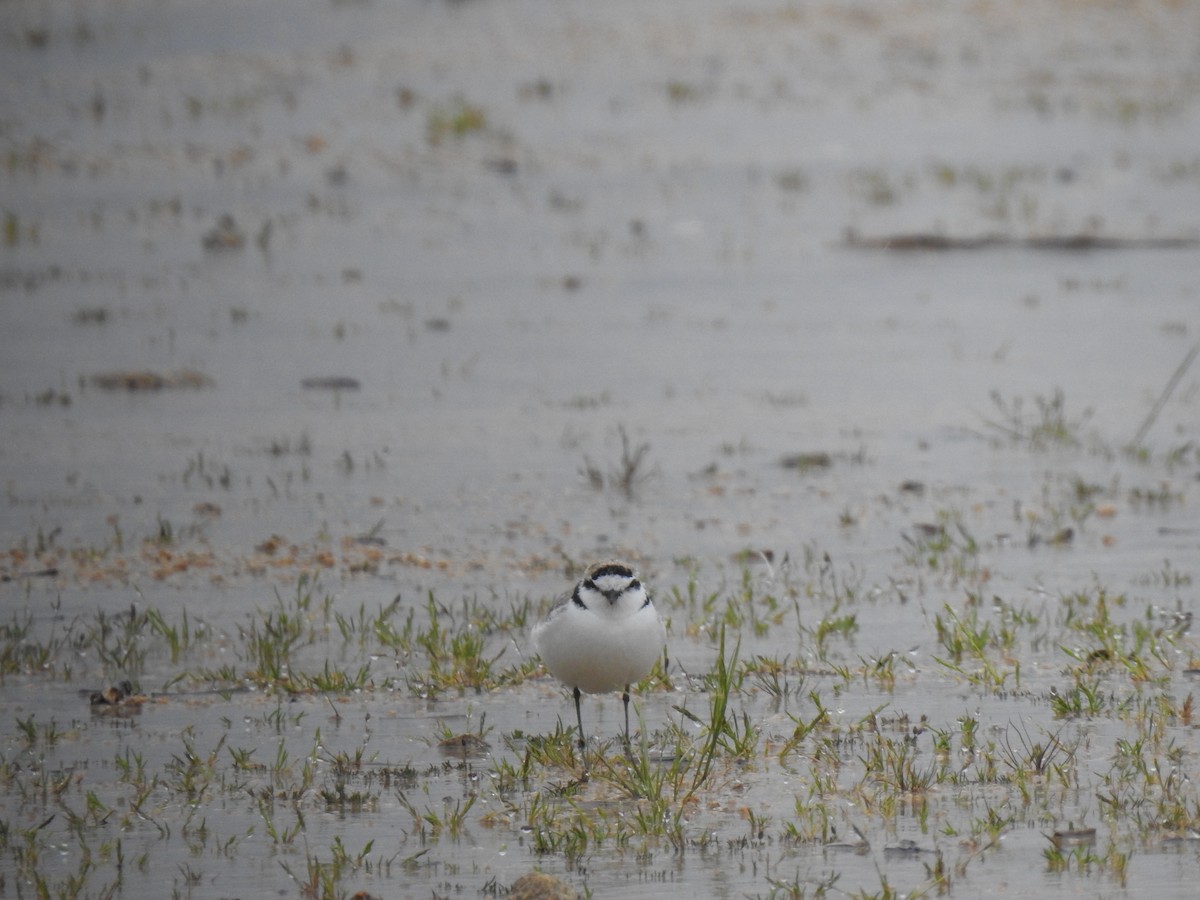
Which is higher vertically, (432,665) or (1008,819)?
(432,665)

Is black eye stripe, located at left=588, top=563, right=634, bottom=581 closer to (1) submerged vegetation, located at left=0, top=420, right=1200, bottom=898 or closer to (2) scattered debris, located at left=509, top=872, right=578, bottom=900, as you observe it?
(1) submerged vegetation, located at left=0, top=420, right=1200, bottom=898

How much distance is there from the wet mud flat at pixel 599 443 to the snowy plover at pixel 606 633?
332 millimetres

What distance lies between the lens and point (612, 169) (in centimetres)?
2184

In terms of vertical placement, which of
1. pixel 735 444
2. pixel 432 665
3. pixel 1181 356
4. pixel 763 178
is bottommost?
pixel 432 665

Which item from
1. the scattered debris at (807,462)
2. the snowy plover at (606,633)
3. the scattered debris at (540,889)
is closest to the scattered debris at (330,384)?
the scattered debris at (807,462)

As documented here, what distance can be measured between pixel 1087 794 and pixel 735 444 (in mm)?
6250

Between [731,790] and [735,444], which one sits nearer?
[731,790]

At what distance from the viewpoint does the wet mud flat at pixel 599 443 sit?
618cm

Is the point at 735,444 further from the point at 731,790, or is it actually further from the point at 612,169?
the point at 612,169

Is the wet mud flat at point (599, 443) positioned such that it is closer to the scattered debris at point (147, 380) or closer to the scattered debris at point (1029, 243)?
the scattered debris at point (1029, 243)

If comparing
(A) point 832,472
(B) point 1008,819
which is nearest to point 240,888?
(B) point 1008,819

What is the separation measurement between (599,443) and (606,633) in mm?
5702

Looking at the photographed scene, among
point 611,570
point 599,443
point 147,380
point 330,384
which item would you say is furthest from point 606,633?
point 147,380

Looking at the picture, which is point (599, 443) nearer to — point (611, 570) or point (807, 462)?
point (807, 462)
